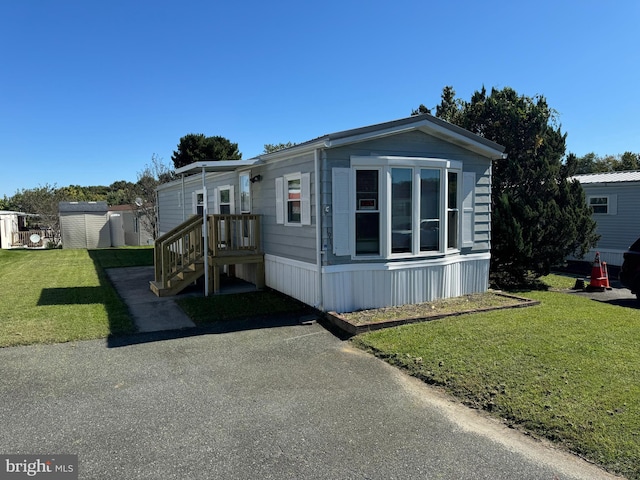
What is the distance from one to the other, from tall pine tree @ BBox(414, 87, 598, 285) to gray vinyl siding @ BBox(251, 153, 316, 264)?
202 inches

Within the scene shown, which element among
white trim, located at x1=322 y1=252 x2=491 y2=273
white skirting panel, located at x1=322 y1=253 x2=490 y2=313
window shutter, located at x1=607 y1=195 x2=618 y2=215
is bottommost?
white skirting panel, located at x1=322 y1=253 x2=490 y2=313

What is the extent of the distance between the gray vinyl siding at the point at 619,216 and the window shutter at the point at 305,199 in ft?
39.3

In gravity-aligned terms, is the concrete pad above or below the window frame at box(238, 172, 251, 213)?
below

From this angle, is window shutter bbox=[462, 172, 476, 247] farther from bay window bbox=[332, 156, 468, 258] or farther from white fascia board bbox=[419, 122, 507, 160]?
bay window bbox=[332, 156, 468, 258]

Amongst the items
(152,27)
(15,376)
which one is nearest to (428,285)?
(15,376)

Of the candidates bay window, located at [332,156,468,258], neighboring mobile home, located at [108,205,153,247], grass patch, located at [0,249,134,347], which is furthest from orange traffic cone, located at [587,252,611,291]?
neighboring mobile home, located at [108,205,153,247]

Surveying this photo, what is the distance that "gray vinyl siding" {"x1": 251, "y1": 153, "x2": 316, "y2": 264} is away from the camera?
7.54 metres

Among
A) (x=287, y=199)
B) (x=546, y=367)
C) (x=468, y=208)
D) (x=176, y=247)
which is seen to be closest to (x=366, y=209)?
(x=287, y=199)

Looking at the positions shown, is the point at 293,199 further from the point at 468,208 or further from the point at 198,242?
the point at 468,208

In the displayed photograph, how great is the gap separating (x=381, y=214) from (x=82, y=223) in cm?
2018

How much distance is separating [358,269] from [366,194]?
1.32 meters

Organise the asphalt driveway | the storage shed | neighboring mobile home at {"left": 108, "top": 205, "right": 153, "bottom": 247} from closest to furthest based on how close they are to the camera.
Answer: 1. the asphalt driveway
2. the storage shed
3. neighboring mobile home at {"left": 108, "top": 205, "right": 153, "bottom": 247}

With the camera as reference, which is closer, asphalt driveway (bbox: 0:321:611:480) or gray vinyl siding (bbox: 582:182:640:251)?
asphalt driveway (bbox: 0:321:611:480)

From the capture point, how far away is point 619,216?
48.2ft
